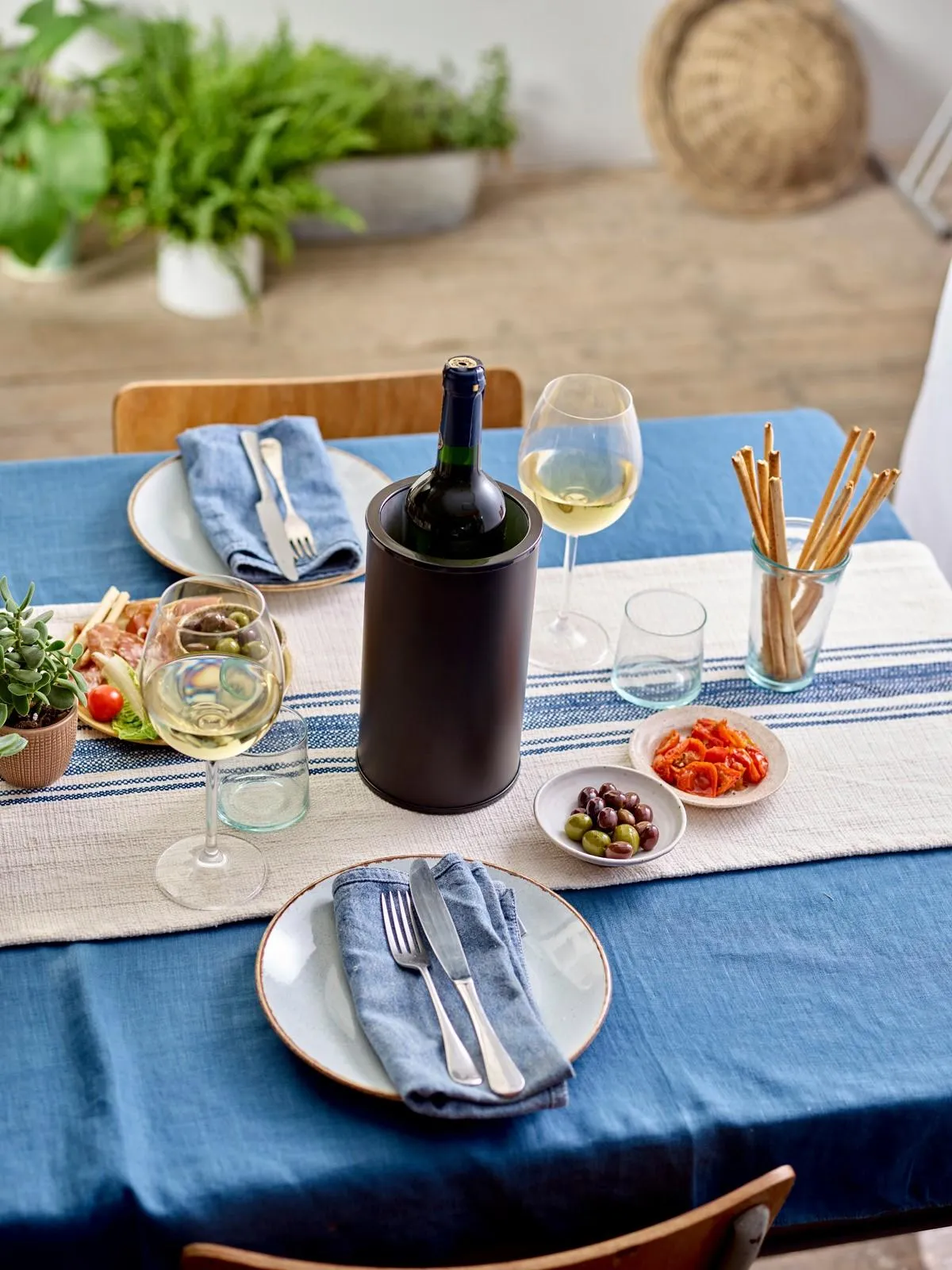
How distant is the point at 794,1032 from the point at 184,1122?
1.39ft

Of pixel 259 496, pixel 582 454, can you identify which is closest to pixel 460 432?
pixel 582 454

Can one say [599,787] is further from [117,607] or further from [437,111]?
[437,111]

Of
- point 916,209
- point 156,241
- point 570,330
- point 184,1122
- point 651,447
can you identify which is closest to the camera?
point 184,1122

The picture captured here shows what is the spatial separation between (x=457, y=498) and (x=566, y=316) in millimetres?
2750

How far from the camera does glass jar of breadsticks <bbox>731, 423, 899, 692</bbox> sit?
1.31 m

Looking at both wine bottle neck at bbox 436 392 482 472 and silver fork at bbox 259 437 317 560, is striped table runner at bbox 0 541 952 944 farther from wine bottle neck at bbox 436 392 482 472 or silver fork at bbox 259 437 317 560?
wine bottle neck at bbox 436 392 482 472

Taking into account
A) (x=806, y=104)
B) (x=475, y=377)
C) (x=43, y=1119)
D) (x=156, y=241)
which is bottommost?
(x=156, y=241)

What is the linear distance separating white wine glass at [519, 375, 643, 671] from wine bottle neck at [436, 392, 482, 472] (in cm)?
25

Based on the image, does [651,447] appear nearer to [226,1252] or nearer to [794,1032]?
[794,1032]

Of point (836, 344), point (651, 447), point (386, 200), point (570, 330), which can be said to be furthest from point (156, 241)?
point (651, 447)

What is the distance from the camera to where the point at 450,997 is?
1018mm

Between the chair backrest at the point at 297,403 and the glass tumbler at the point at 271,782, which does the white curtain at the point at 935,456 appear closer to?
the chair backrest at the point at 297,403

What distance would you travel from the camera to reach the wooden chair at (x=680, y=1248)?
830 mm

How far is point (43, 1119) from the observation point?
953 millimetres
